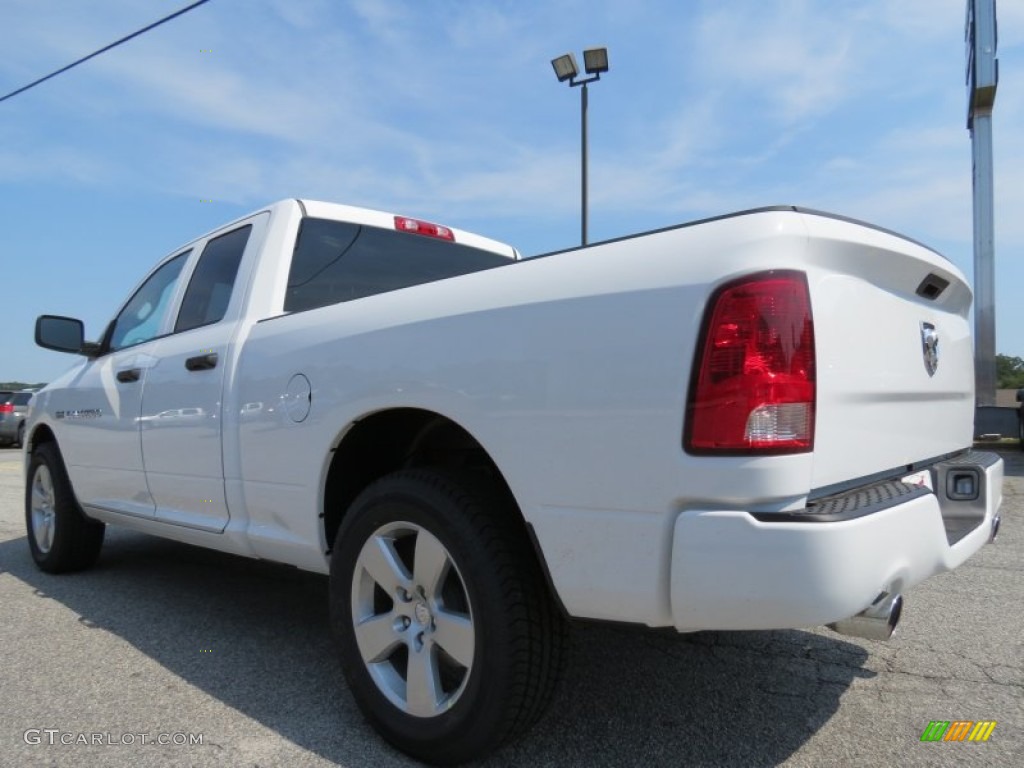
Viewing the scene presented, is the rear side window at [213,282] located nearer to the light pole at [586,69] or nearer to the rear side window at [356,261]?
the rear side window at [356,261]

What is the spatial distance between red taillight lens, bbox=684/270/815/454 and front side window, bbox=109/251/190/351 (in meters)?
3.22

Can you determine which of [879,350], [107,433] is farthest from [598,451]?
[107,433]

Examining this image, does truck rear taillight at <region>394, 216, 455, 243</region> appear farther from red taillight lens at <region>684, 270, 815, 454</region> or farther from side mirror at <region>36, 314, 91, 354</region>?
red taillight lens at <region>684, 270, 815, 454</region>

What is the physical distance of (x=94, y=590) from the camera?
4.39m

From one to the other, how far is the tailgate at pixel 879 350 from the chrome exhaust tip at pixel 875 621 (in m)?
0.33

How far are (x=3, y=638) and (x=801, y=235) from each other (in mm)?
3780

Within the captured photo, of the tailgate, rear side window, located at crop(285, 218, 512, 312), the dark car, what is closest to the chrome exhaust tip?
the tailgate

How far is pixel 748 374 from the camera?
5.72 ft

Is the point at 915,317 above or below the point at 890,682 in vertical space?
above

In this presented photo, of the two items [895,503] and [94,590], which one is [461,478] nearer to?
[895,503]

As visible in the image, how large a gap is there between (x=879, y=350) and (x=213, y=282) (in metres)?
2.98

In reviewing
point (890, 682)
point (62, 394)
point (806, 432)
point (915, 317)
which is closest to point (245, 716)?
point (806, 432)

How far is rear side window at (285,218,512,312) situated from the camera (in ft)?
11.4

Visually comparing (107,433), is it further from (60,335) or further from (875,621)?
(875,621)
